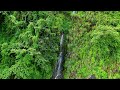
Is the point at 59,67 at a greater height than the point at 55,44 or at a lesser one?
lesser

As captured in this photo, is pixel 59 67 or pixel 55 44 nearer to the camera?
pixel 59 67

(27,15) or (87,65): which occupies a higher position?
(27,15)
